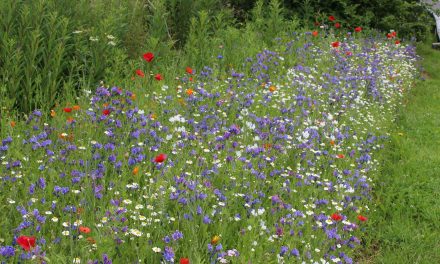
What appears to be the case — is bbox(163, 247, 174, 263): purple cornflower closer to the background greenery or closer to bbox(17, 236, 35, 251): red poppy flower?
bbox(17, 236, 35, 251): red poppy flower

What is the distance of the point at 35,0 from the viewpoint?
18.4 feet

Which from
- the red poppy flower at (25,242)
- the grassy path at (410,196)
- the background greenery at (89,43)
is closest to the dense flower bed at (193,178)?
the red poppy flower at (25,242)

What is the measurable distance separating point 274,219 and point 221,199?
39 centimetres

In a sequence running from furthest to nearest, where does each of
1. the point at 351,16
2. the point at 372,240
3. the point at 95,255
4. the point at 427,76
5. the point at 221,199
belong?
the point at 351,16 < the point at 427,76 < the point at 372,240 < the point at 221,199 < the point at 95,255

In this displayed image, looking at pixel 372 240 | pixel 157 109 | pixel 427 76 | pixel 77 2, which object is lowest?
pixel 427 76

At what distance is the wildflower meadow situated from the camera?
3.00 metres

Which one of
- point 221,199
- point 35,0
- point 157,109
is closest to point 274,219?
point 221,199

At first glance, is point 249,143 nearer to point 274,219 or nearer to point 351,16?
point 274,219

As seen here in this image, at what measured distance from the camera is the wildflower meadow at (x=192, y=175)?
118 inches

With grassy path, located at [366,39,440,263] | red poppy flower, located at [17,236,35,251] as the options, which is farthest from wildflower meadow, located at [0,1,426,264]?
grassy path, located at [366,39,440,263]

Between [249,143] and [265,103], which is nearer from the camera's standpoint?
[249,143]

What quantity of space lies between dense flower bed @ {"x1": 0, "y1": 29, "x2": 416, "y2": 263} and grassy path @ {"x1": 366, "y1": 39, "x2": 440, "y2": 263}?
232 millimetres

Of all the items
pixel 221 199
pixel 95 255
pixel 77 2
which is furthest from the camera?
pixel 77 2

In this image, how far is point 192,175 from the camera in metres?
3.81
